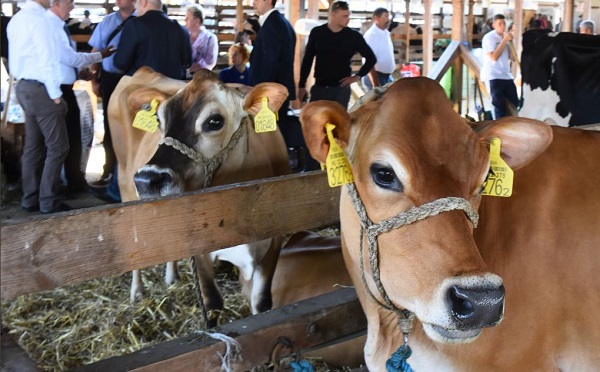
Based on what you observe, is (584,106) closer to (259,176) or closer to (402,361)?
(259,176)

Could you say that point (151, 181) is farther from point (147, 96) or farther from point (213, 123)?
point (147, 96)

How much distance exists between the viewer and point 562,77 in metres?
8.37

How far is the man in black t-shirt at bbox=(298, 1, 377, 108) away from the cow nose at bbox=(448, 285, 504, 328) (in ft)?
17.5

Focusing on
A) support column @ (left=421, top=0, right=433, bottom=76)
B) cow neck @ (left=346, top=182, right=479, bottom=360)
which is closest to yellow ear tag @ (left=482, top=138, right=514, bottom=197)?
cow neck @ (left=346, top=182, right=479, bottom=360)

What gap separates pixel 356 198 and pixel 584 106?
22.5 feet

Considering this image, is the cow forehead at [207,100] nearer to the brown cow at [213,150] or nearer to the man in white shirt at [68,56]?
the brown cow at [213,150]

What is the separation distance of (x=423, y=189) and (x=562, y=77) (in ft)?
23.5

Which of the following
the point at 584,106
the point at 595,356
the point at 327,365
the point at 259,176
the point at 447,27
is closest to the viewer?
the point at 595,356

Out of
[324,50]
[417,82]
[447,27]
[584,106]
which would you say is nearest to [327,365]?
[417,82]

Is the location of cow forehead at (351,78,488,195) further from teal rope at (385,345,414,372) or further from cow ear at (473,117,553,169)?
teal rope at (385,345,414,372)

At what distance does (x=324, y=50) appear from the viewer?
23.0 ft

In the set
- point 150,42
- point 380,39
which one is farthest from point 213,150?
point 380,39

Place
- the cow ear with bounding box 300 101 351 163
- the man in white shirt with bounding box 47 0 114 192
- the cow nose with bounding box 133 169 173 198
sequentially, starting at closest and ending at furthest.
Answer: the cow ear with bounding box 300 101 351 163 < the cow nose with bounding box 133 169 173 198 < the man in white shirt with bounding box 47 0 114 192

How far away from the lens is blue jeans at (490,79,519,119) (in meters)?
9.58
